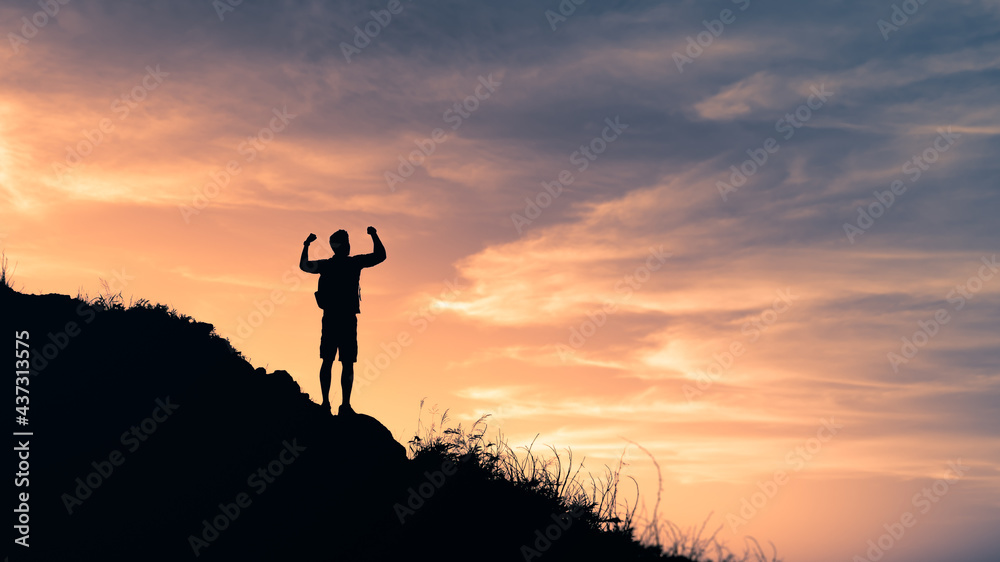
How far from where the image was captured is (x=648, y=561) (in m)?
9.94

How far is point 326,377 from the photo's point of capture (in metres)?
13.6

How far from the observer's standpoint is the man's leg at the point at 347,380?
13492 mm

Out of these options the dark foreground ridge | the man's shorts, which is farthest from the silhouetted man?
the dark foreground ridge

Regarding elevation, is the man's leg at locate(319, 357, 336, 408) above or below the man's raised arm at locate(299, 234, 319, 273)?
below

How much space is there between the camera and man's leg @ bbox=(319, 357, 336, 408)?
1354 centimetres

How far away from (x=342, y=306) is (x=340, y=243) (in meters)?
1.18

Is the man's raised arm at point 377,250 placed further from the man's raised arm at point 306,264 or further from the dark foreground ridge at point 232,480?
the dark foreground ridge at point 232,480

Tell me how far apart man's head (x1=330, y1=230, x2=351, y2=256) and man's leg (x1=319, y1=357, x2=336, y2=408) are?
6.31 ft

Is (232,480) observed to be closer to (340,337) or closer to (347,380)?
(347,380)

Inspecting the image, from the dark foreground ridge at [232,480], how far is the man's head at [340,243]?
292cm

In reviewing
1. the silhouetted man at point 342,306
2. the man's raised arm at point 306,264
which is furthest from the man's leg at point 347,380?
the man's raised arm at point 306,264

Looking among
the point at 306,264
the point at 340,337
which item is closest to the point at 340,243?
the point at 306,264

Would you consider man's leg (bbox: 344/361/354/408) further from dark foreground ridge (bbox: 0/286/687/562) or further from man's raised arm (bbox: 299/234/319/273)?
man's raised arm (bbox: 299/234/319/273)

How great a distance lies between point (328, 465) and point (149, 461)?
10.4 feet
